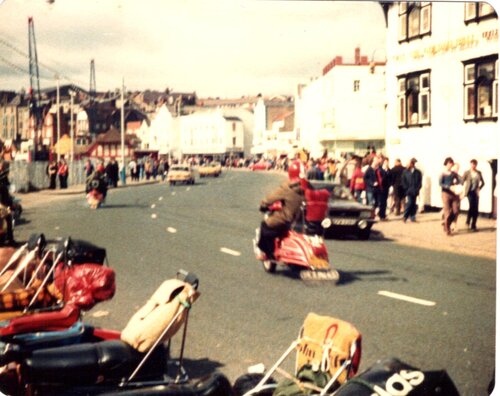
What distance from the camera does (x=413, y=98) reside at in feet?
10.4

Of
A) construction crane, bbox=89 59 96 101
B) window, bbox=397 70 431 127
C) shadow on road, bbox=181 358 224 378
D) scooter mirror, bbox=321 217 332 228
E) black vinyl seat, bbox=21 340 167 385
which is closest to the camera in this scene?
black vinyl seat, bbox=21 340 167 385

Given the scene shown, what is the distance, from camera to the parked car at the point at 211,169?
3197mm

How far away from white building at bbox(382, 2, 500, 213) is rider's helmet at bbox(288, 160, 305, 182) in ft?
1.37

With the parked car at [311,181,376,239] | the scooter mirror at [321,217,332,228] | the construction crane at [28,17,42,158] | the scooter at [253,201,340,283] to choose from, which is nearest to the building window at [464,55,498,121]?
the parked car at [311,181,376,239]

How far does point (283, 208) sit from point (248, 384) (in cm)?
73

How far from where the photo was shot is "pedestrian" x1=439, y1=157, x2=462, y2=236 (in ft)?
10.5

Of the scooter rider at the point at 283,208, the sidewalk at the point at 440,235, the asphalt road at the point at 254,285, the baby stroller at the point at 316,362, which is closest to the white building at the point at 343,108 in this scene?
the scooter rider at the point at 283,208

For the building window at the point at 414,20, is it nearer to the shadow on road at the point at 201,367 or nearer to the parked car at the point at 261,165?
the parked car at the point at 261,165

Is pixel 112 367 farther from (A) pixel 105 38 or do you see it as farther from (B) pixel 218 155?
(A) pixel 105 38

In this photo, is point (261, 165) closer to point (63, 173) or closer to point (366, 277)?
point (366, 277)

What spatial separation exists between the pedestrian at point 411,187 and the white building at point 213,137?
75 centimetres

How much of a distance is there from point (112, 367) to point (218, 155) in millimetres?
1021

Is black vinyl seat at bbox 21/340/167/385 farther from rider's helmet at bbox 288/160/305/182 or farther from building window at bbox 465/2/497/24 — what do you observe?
building window at bbox 465/2/497/24

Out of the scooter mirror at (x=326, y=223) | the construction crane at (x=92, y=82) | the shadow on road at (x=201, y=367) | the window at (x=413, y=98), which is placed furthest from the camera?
the window at (x=413, y=98)
